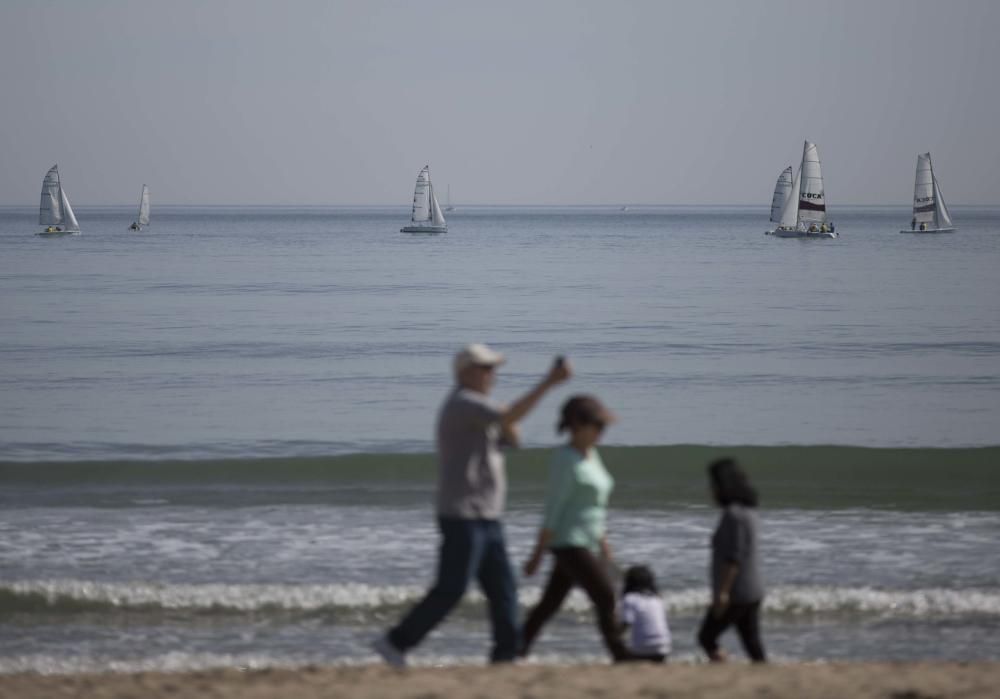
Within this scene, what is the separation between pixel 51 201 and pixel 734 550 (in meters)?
131

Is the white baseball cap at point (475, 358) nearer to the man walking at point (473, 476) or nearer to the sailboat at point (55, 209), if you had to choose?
the man walking at point (473, 476)

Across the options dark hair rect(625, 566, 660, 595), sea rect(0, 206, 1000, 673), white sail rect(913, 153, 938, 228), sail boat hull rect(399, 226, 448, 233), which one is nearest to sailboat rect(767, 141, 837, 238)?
white sail rect(913, 153, 938, 228)

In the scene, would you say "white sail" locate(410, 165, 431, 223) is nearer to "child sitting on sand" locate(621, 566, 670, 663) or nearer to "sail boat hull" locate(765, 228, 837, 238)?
"sail boat hull" locate(765, 228, 837, 238)

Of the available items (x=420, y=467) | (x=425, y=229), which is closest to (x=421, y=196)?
(x=425, y=229)

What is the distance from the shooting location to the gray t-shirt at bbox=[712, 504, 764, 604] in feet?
25.6

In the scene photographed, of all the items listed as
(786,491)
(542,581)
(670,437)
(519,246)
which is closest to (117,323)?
(670,437)

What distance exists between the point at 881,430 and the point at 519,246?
105227 millimetres

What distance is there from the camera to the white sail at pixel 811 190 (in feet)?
325

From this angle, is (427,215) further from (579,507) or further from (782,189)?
(579,507)

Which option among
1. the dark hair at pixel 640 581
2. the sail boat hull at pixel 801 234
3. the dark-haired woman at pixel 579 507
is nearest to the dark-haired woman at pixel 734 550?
the dark hair at pixel 640 581

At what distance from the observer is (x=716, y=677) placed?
299 inches

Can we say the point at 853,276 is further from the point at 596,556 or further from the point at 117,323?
the point at 596,556

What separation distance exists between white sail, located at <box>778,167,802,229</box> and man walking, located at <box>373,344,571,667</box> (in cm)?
9993

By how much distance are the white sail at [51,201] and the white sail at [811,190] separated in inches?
2502
